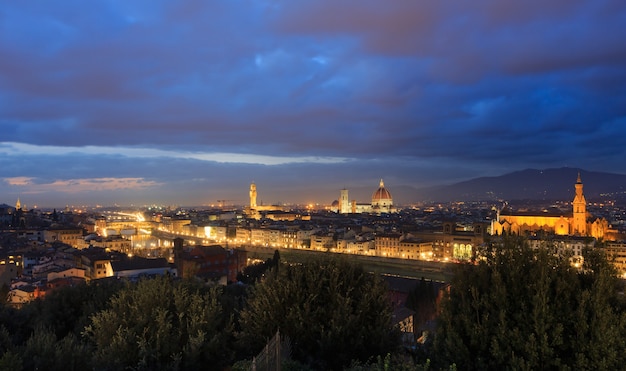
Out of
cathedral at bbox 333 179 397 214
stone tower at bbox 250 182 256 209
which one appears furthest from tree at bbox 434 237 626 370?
stone tower at bbox 250 182 256 209

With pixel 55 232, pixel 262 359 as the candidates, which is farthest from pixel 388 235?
pixel 262 359

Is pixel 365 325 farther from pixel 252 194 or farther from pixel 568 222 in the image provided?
pixel 252 194

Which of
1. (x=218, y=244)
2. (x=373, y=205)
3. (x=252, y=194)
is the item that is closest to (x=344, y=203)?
(x=373, y=205)

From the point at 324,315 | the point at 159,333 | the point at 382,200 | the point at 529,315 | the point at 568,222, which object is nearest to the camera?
the point at 529,315

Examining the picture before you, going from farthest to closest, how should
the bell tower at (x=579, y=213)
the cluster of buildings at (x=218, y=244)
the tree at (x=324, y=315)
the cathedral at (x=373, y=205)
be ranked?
1. the cathedral at (x=373, y=205)
2. the bell tower at (x=579, y=213)
3. the cluster of buildings at (x=218, y=244)
4. the tree at (x=324, y=315)

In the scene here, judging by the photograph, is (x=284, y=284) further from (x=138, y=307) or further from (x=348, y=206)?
(x=348, y=206)

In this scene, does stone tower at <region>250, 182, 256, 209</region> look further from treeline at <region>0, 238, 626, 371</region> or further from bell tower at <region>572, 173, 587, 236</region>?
treeline at <region>0, 238, 626, 371</region>

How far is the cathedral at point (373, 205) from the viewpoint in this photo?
13962cm

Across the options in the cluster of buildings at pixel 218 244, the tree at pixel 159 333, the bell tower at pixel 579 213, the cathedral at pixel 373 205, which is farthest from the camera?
the cathedral at pixel 373 205

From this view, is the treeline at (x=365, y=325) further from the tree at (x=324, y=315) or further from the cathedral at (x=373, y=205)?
the cathedral at (x=373, y=205)

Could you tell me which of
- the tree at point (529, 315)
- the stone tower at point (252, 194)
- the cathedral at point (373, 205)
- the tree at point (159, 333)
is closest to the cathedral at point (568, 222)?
the tree at point (529, 315)

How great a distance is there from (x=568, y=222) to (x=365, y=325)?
188ft

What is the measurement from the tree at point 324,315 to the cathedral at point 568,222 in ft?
153

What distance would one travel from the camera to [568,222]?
2290 inches
